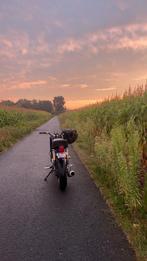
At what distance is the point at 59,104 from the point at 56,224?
178647 millimetres

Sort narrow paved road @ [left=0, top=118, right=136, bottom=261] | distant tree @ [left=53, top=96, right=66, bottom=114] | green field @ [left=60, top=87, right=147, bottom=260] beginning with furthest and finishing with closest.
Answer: distant tree @ [left=53, top=96, right=66, bottom=114] < green field @ [left=60, top=87, right=147, bottom=260] < narrow paved road @ [left=0, top=118, right=136, bottom=261]

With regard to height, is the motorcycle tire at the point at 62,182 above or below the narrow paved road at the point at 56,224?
above

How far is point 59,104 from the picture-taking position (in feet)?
603

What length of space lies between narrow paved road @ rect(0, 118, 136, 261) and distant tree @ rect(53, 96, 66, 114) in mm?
173296

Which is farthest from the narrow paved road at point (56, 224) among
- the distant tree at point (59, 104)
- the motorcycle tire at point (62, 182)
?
the distant tree at point (59, 104)

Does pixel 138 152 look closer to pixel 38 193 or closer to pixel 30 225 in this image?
pixel 30 225

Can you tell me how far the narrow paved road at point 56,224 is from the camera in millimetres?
4801

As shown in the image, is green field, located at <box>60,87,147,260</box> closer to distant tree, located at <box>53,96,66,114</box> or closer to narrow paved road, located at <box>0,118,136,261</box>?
narrow paved road, located at <box>0,118,136,261</box>

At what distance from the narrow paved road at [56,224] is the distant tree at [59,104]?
173296mm

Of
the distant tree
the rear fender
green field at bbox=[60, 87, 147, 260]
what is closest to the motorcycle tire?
the rear fender

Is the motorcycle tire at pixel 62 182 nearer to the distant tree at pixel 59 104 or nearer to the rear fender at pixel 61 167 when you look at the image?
the rear fender at pixel 61 167

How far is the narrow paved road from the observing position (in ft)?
15.8

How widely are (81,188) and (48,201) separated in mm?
1383

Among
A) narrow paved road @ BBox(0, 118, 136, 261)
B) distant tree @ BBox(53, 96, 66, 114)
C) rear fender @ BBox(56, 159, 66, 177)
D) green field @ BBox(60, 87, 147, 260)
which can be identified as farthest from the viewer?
distant tree @ BBox(53, 96, 66, 114)
